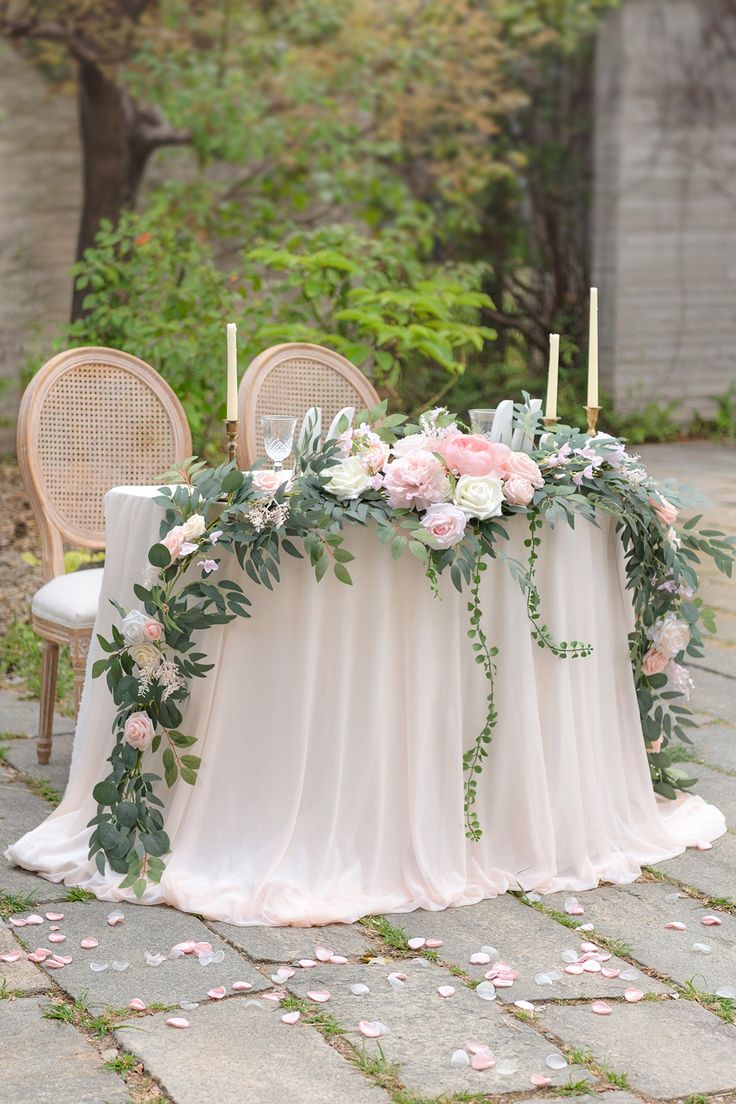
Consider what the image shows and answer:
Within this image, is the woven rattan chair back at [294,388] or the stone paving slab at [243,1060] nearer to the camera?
the stone paving slab at [243,1060]

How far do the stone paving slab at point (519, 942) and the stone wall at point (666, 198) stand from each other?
6.26 m

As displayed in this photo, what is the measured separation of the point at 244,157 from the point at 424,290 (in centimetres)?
272

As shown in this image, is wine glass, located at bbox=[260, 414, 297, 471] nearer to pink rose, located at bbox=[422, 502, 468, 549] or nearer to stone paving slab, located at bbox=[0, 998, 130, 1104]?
pink rose, located at bbox=[422, 502, 468, 549]

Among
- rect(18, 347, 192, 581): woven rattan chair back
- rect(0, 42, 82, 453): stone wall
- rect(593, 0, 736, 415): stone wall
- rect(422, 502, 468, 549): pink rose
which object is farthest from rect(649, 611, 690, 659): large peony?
rect(593, 0, 736, 415): stone wall

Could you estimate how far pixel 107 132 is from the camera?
24.5ft

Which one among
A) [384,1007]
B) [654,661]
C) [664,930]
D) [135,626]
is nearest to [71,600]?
[135,626]

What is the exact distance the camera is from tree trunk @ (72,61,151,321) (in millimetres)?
7441

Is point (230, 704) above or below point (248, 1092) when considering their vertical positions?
above

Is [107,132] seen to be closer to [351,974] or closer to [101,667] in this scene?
[101,667]

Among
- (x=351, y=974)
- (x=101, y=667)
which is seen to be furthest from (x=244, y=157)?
(x=351, y=974)

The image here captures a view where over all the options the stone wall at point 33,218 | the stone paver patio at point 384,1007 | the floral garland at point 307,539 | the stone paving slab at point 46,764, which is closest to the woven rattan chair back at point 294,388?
the stone paving slab at point 46,764

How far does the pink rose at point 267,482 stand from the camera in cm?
266

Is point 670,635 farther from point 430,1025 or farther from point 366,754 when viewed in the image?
point 430,1025

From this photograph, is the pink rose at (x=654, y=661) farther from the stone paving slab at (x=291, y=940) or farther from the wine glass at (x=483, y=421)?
the stone paving slab at (x=291, y=940)
